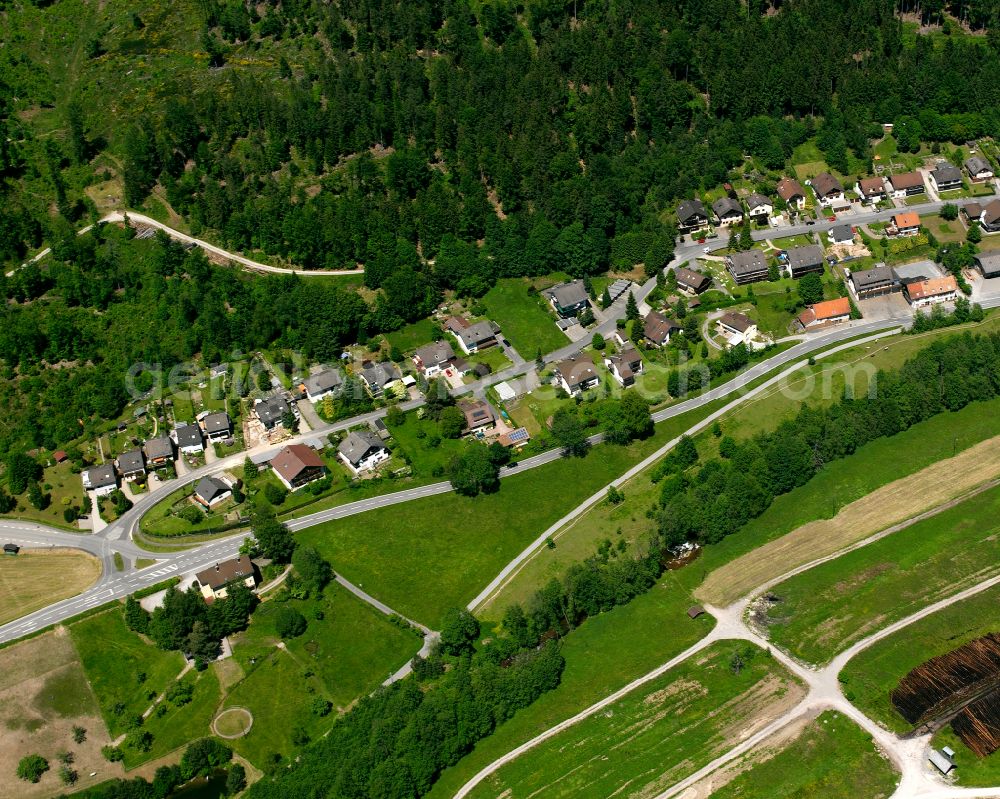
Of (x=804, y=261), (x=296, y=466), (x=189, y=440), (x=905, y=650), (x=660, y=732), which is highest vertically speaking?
(x=804, y=261)

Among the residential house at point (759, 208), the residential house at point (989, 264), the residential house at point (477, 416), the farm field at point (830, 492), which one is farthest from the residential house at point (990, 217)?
the residential house at point (477, 416)

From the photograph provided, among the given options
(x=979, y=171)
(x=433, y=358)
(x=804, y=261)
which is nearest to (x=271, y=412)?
(x=433, y=358)

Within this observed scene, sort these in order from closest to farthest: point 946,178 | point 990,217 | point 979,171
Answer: point 990,217, point 946,178, point 979,171

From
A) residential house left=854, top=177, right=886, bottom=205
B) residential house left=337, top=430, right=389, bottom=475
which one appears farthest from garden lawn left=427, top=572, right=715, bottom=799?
residential house left=854, top=177, right=886, bottom=205

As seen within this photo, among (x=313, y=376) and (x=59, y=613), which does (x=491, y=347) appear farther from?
(x=59, y=613)

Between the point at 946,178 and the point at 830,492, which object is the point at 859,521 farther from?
the point at 946,178

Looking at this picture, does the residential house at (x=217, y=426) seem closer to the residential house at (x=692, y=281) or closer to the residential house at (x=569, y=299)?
the residential house at (x=569, y=299)
